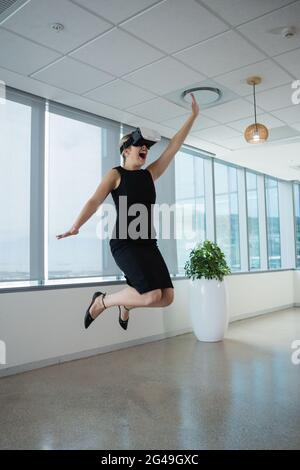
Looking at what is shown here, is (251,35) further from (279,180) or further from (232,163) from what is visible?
(279,180)

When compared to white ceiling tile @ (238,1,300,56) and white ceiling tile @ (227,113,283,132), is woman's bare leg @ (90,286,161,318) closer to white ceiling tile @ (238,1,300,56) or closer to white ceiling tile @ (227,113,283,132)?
white ceiling tile @ (238,1,300,56)

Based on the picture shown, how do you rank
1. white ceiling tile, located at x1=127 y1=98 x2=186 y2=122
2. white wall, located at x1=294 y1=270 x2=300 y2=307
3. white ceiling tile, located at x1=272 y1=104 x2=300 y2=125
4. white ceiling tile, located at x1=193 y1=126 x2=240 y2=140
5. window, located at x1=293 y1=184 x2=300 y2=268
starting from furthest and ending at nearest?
1. window, located at x1=293 y1=184 x2=300 y2=268
2. white wall, located at x1=294 y1=270 x2=300 y2=307
3. white ceiling tile, located at x1=193 y1=126 x2=240 y2=140
4. white ceiling tile, located at x1=272 y1=104 x2=300 y2=125
5. white ceiling tile, located at x1=127 y1=98 x2=186 y2=122

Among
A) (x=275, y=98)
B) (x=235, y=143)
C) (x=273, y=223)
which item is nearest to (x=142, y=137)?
(x=275, y=98)

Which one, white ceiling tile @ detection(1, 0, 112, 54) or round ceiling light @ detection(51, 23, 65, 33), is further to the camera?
round ceiling light @ detection(51, 23, 65, 33)

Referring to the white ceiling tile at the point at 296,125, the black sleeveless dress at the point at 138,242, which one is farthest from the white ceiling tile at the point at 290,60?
the black sleeveless dress at the point at 138,242

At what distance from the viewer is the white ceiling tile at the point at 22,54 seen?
319 cm

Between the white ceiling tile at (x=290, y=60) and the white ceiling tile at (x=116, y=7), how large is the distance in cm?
137

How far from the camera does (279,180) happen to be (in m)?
9.02

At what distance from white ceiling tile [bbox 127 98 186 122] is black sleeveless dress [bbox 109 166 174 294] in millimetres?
1977

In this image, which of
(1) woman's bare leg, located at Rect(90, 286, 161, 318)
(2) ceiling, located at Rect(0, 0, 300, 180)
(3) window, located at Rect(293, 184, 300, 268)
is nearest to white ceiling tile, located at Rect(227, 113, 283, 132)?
(2) ceiling, located at Rect(0, 0, 300, 180)

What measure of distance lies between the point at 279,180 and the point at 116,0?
7.06m

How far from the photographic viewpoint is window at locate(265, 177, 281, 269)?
8.63m
